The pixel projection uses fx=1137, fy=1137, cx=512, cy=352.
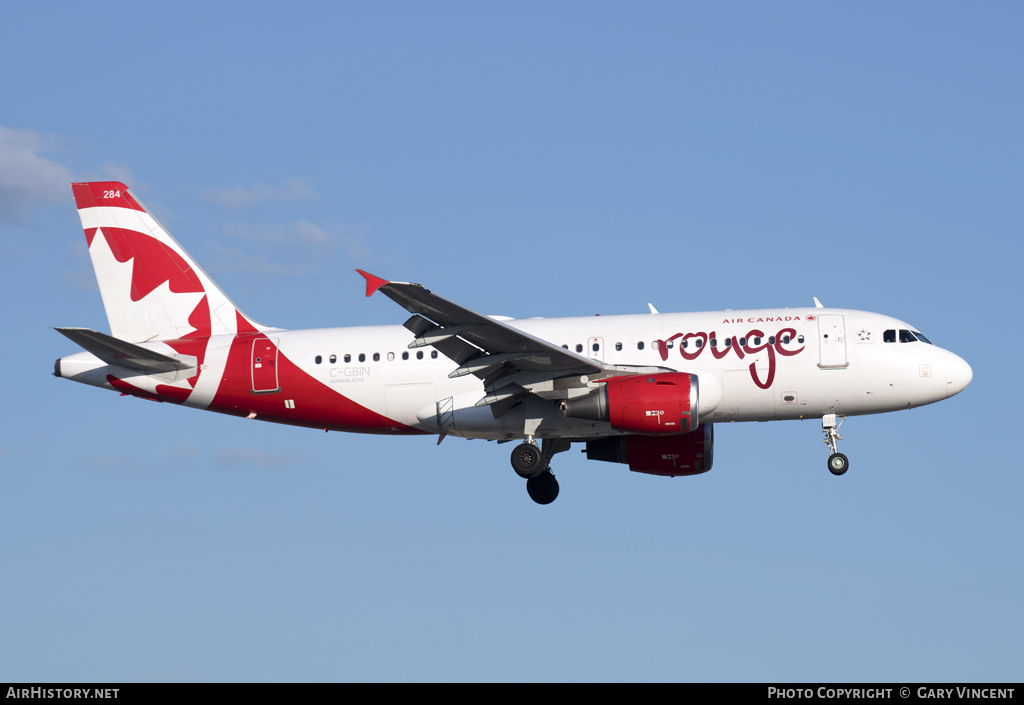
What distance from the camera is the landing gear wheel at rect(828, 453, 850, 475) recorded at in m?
32.3

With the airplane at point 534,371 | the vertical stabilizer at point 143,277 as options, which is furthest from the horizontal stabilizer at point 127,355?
the vertical stabilizer at point 143,277

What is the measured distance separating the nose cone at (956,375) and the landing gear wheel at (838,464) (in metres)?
3.37

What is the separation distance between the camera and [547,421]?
32.6m

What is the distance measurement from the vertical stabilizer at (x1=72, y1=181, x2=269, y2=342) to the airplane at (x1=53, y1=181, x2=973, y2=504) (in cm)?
6

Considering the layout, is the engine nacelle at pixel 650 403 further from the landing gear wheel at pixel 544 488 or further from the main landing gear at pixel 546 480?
the landing gear wheel at pixel 544 488

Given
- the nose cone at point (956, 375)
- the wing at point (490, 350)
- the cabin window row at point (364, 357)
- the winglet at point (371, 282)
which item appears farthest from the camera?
the cabin window row at point (364, 357)

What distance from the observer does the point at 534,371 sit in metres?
31.5

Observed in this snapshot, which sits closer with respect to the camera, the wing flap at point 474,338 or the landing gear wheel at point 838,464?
the wing flap at point 474,338

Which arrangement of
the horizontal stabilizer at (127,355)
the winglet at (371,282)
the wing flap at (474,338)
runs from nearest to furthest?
the winglet at (371,282), the wing flap at (474,338), the horizontal stabilizer at (127,355)

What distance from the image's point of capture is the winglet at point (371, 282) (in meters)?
25.8

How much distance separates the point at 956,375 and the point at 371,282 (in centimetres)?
1692

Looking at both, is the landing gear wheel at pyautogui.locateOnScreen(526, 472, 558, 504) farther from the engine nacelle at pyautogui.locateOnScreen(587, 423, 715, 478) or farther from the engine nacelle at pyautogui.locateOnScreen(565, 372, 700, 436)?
the engine nacelle at pyautogui.locateOnScreen(565, 372, 700, 436)
